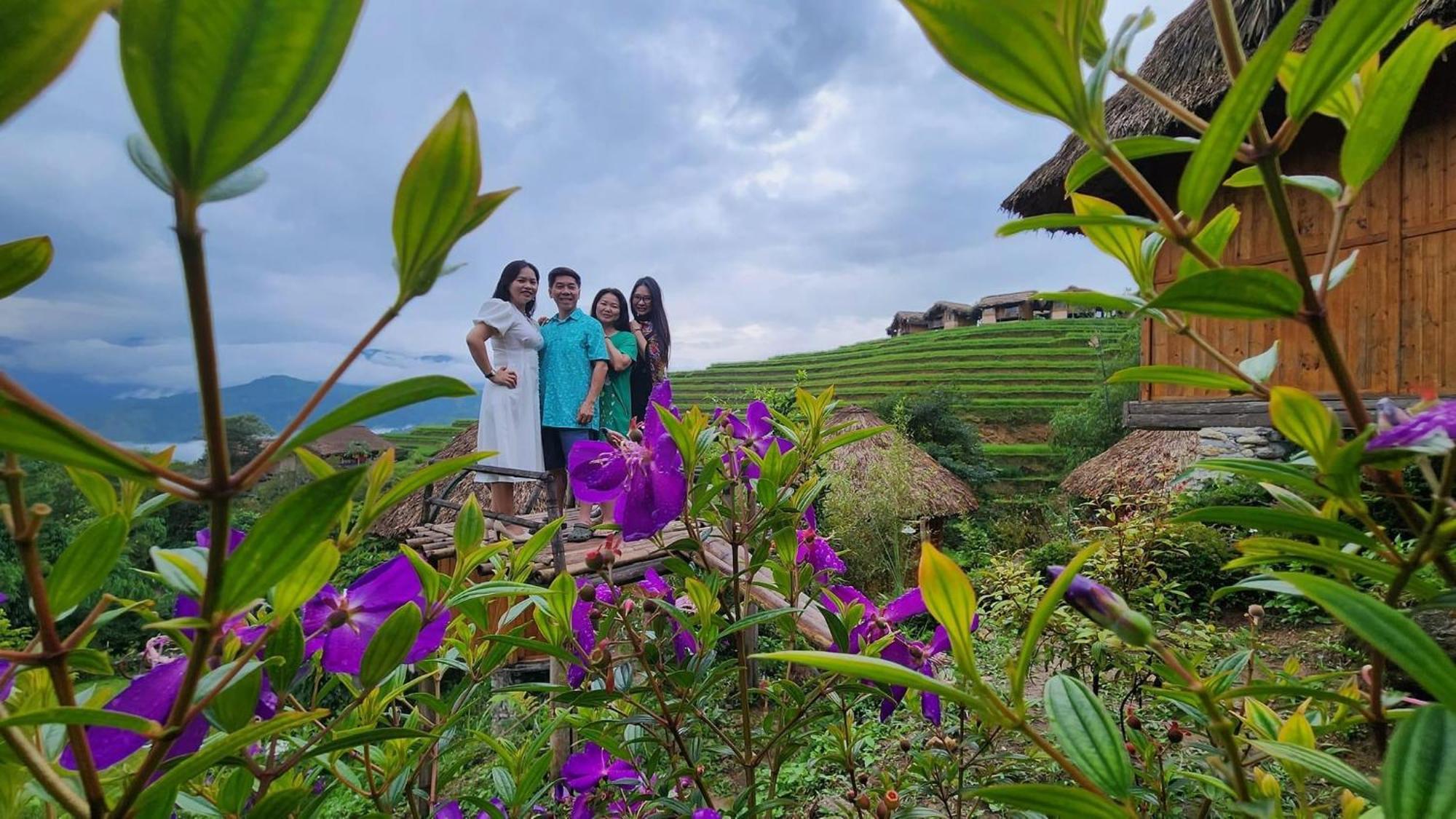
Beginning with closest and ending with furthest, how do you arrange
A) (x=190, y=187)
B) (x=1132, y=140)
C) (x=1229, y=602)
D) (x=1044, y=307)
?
(x=190, y=187), (x=1132, y=140), (x=1229, y=602), (x=1044, y=307)

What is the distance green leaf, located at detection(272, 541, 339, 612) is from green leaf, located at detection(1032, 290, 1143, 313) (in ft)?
0.83

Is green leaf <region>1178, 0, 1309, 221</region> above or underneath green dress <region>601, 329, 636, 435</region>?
above

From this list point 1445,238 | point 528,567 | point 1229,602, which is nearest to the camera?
point 528,567

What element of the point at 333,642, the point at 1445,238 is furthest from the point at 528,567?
the point at 1445,238

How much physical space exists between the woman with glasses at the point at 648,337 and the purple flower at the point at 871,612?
2.22 meters

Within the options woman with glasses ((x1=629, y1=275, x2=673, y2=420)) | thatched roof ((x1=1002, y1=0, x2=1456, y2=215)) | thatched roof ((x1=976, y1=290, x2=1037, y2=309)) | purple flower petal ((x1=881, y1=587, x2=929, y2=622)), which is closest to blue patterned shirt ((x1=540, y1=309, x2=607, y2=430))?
woman with glasses ((x1=629, y1=275, x2=673, y2=420))

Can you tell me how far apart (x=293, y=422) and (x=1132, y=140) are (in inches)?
9.6

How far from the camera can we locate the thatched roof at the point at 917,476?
525 centimetres

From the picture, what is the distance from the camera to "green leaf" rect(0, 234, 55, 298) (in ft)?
0.45

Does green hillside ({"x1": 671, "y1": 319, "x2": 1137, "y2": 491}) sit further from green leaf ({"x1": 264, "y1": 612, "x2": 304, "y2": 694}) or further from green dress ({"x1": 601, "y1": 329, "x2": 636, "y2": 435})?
green leaf ({"x1": 264, "y1": 612, "x2": 304, "y2": 694})

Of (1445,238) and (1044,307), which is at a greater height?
(1044,307)

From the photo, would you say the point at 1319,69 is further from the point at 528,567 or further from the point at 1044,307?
the point at 1044,307

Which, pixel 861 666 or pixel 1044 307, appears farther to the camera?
pixel 1044 307

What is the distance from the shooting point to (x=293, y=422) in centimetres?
14
